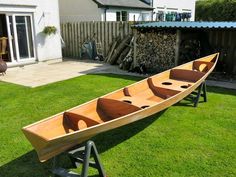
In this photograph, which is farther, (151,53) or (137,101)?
(151,53)

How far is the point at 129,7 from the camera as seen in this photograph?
20453 mm

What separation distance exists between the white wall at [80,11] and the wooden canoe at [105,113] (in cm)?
1134

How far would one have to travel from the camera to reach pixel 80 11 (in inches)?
738

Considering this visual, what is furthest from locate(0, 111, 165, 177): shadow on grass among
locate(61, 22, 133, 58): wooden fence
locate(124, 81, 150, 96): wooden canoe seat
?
locate(61, 22, 133, 58): wooden fence

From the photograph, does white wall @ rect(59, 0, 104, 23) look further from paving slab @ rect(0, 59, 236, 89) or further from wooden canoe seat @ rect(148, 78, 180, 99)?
wooden canoe seat @ rect(148, 78, 180, 99)

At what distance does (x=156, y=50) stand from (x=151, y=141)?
6920mm

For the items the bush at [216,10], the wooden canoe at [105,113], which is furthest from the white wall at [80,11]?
the bush at [216,10]

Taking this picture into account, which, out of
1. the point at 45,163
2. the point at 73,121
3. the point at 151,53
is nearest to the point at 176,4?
the point at 151,53

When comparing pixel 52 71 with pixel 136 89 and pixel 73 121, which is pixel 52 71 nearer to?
pixel 136 89

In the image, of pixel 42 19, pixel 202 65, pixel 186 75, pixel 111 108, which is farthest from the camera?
pixel 42 19

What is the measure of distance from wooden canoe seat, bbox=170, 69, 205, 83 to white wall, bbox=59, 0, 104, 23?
11185 millimetres

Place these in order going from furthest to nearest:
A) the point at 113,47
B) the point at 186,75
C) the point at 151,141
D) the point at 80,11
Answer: the point at 80,11 → the point at 113,47 → the point at 186,75 → the point at 151,141

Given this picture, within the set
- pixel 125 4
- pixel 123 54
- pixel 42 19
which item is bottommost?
pixel 123 54

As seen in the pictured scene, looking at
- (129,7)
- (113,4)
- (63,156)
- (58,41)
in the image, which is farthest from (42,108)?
(129,7)
